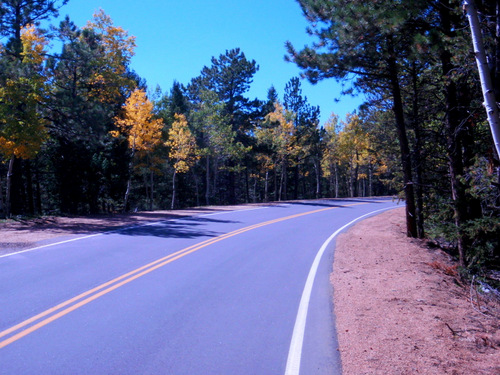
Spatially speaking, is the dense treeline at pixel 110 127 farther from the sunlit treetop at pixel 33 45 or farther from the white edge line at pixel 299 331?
the white edge line at pixel 299 331

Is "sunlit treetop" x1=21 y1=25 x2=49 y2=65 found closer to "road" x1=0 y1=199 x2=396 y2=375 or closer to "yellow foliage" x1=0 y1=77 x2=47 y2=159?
"yellow foliage" x1=0 y1=77 x2=47 y2=159

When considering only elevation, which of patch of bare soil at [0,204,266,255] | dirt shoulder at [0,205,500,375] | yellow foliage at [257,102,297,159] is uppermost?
yellow foliage at [257,102,297,159]

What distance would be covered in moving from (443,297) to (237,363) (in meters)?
4.90

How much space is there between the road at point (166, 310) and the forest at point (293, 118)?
4.37 m

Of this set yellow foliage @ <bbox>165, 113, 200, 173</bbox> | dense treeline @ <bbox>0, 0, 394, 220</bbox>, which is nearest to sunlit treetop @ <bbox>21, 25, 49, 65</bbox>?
dense treeline @ <bbox>0, 0, 394, 220</bbox>

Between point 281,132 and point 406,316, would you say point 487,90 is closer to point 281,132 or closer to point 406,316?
point 406,316

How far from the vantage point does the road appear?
15.7 ft

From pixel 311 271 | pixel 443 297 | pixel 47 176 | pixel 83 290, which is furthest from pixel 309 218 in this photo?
pixel 47 176

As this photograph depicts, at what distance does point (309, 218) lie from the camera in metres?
22.2

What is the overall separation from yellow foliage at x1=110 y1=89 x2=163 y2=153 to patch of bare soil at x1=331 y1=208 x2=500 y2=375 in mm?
20364

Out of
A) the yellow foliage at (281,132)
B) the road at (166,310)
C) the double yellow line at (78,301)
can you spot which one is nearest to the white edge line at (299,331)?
the road at (166,310)

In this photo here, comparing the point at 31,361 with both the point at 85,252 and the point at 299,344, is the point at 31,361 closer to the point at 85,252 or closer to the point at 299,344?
the point at 299,344

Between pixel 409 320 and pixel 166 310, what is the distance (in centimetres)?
382

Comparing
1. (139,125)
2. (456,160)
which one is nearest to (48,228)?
(139,125)
